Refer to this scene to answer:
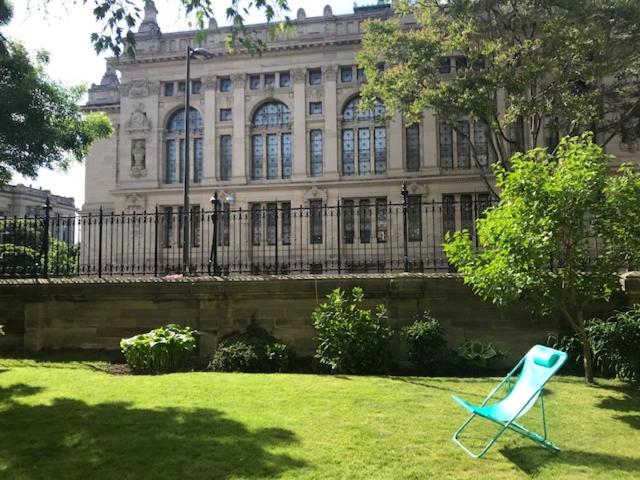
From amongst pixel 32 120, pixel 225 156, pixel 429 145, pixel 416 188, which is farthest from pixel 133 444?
pixel 225 156

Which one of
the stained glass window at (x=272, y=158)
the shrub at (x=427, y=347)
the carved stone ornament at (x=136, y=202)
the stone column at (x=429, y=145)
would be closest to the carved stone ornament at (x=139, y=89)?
the carved stone ornament at (x=136, y=202)

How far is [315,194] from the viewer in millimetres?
32031

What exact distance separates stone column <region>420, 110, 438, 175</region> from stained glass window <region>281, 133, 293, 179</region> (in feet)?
27.5

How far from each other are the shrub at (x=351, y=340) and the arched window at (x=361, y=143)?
24015 mm

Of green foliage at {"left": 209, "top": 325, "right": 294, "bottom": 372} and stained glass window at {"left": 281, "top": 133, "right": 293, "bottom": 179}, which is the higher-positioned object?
stained glass window at {"left": 281, "top": 133, "right": 293, "bottom": 179}

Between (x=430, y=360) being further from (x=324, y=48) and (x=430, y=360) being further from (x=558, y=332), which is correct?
(x=324, y=48)

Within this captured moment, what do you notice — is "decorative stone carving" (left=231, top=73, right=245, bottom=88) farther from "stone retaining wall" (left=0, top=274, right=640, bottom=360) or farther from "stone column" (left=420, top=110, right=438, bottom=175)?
"stone retaining wall" (left=0, top=274, right=640, bottom=360)

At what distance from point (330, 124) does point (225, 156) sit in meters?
7.23

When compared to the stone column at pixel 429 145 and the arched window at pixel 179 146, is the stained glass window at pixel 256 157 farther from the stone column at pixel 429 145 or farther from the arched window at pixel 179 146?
the stone column at pixel 429 145

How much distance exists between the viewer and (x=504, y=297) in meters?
7.26

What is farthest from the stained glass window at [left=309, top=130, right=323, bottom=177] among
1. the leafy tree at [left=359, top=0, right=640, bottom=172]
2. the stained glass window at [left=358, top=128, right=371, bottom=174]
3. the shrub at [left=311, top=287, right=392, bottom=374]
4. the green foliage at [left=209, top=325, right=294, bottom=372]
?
the shrub at [left=311, top=287, right=392, bottom=374]

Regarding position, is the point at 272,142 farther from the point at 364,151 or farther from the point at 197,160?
the point at 364,151

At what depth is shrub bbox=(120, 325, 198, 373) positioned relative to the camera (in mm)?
9031

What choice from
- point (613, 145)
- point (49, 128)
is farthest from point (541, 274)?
point (613, 145)
